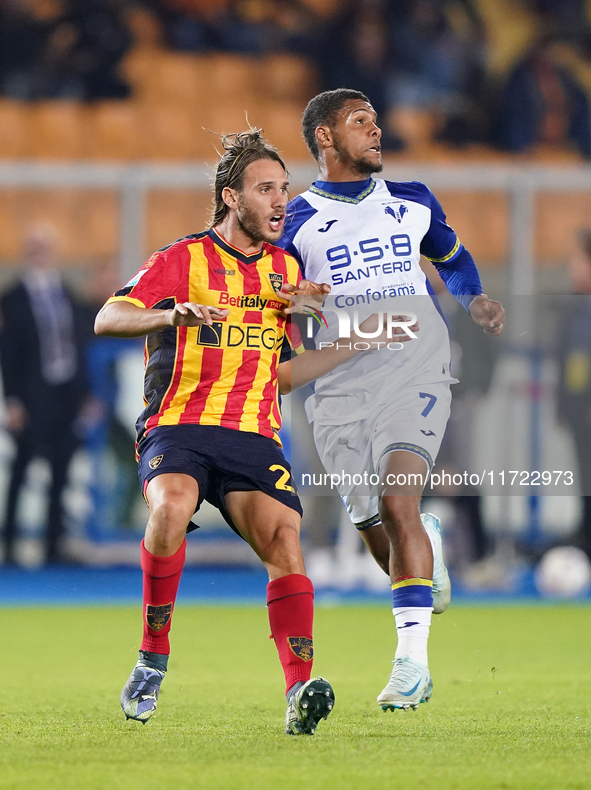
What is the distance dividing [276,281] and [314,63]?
10.6 meters

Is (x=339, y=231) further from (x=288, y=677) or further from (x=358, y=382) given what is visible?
(x=288, y=677)

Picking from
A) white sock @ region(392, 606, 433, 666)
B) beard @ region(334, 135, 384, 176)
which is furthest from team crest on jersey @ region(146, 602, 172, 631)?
beard @ region(334, 135, 384, 176)

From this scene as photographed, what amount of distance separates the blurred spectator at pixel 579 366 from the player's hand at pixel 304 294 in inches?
208

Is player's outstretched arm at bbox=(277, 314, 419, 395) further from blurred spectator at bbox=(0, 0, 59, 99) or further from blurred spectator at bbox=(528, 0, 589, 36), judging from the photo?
blurred spectator at bbox=(528, 0, 589, 36)

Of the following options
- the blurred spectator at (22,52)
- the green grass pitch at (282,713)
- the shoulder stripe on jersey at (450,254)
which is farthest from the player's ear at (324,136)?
the blurred spectator at (22,52)

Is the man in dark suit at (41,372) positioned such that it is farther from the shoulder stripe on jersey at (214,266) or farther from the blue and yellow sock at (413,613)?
the blue and yellow sock at (413,613)

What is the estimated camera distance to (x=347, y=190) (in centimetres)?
475

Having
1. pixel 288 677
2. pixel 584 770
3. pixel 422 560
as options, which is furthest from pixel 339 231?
pixel 584 770

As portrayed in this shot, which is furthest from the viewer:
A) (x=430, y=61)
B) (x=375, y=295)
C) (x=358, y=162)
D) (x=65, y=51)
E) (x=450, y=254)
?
(x=430, y=61)

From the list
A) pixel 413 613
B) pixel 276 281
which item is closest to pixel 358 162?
pixel 276 281

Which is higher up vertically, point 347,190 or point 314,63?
point 314,63

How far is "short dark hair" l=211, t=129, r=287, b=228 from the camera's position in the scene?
4262mm

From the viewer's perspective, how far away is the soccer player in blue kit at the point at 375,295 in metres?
4.53

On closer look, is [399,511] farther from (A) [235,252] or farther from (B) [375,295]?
(A) [235,252]
